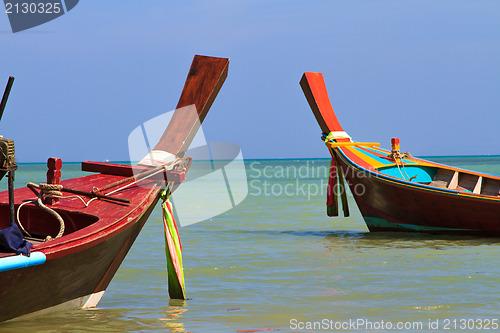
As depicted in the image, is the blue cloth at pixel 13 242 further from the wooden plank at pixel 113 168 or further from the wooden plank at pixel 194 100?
the wooden plank at pixel 194 100

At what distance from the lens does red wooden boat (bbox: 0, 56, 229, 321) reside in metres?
4.48

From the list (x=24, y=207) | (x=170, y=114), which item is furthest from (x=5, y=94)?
(x=170, y=114)

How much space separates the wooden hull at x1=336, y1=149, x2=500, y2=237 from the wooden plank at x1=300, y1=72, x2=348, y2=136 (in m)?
0.61

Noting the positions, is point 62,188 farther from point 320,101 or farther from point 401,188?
point 320,101

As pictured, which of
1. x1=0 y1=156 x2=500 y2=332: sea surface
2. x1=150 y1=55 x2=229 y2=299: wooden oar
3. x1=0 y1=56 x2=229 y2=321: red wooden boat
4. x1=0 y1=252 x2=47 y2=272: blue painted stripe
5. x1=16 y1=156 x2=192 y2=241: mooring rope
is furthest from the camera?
x1=150 y1=55 x2=229 y2=299: wooden oar

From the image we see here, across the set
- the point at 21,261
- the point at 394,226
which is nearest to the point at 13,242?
the point at 21,261

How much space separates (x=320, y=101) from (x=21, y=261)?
341 inches

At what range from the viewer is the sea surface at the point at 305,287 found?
18.5 ft

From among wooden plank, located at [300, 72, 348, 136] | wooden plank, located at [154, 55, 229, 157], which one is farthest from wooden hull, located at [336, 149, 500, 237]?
wooden plank, located at [154, 55, 229, 157]

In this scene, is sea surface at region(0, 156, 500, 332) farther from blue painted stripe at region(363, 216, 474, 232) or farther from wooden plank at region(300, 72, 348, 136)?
wooden plank at region(300, 72, 348, 136)

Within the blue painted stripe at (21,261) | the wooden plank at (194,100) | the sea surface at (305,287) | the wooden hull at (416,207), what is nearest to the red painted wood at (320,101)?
the wooden hull at (416,207)

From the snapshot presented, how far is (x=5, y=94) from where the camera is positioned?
4.28 m

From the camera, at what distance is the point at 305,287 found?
720cm

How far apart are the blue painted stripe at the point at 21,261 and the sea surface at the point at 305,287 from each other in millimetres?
697
